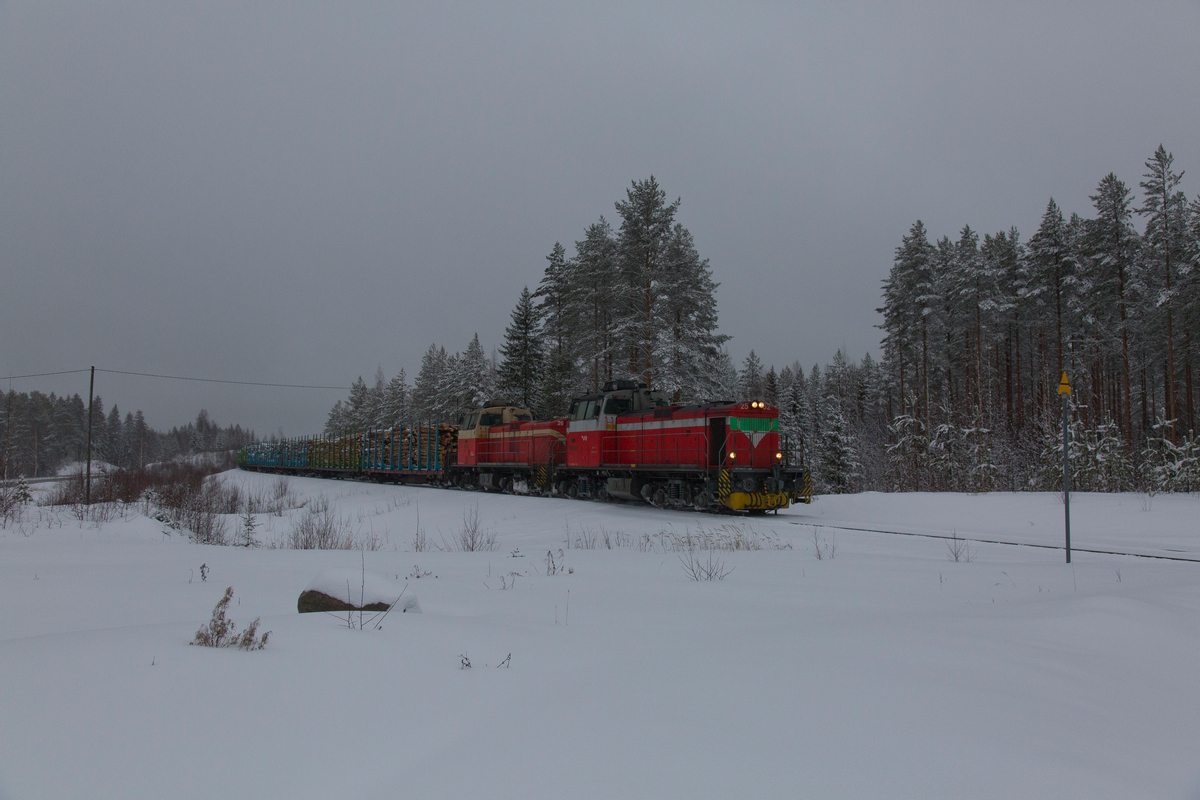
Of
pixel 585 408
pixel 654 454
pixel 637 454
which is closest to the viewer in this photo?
pixel 654 454

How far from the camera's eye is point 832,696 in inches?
134

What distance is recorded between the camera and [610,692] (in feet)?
11.3

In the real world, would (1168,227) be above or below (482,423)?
above

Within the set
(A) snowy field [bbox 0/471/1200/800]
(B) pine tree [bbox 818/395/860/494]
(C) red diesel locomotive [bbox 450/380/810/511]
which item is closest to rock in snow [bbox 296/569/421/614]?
(A) snowy field [bbox 0/471/1200/800]

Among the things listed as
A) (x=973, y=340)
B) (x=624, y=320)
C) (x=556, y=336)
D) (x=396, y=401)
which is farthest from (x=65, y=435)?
(x=973, y=340)

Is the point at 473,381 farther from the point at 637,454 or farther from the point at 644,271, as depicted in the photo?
the point at 637,454

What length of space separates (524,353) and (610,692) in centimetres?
4534

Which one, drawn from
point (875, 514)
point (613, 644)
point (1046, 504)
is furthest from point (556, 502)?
point (613, 644)

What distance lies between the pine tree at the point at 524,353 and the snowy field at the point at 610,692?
40979mm

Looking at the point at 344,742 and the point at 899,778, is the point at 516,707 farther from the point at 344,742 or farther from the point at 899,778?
the point at 899,778

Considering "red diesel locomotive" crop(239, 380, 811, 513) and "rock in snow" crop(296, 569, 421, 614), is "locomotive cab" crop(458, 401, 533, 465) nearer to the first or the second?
"red diesel locomotive" crop(239, 380, 811, 513)

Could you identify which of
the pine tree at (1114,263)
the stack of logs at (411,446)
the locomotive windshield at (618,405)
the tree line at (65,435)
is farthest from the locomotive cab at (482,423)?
the tree line at (65,435)

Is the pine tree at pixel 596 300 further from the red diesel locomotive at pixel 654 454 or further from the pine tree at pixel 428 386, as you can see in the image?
the pine tree at pixel 428 386

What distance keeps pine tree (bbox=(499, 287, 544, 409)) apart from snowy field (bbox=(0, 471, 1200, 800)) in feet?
134
